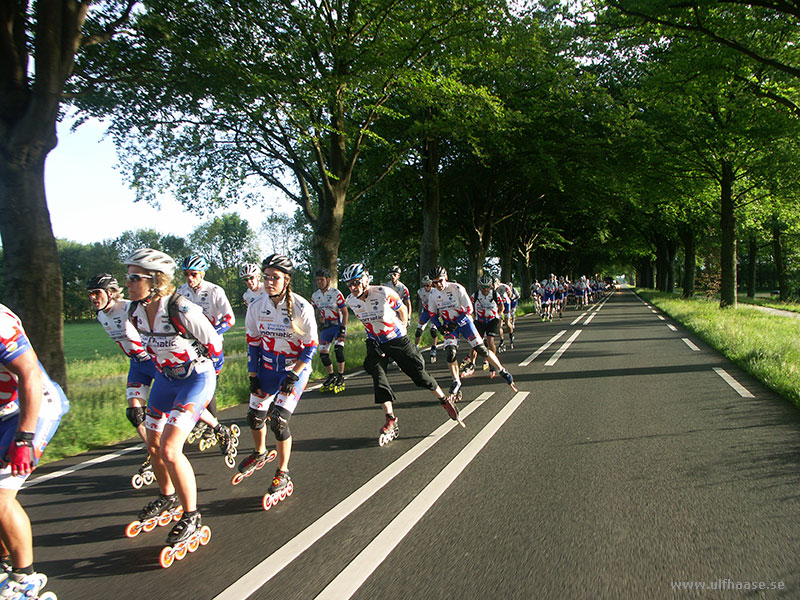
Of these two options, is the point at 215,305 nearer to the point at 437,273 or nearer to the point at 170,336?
the point at 170,336

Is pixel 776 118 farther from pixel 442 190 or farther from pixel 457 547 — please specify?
pixel 457 547

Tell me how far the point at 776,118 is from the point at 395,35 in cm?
1259

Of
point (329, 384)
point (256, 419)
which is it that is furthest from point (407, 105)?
point (256, 419)

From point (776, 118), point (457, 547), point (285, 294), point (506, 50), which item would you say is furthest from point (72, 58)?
point (776, 118)

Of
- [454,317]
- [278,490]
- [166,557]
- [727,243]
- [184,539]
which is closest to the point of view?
[166,557]

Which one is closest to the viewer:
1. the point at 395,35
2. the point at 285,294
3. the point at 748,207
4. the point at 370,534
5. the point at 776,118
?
the point at 370,534

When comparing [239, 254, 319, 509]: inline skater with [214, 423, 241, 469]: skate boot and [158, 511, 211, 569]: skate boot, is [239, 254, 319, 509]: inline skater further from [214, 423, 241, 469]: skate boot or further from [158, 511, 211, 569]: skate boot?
[158, 511, 211, 569]: skate boot

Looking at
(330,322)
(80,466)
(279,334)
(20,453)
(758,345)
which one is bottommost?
(80,466)

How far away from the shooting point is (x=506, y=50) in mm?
16109

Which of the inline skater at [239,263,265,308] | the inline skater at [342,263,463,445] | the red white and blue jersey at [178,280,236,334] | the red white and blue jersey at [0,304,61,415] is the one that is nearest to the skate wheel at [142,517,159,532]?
the red white and blue jersey at [0,304,61,415]

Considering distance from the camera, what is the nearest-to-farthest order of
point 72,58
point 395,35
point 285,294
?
1. point 285,294
2. point 72,58
3. point 395,35

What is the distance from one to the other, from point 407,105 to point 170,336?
50.7 ft

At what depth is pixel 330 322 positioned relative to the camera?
1051 centimetres

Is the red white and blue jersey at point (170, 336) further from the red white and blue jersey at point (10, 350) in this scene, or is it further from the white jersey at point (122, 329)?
the white jersey at point (122, 329)
